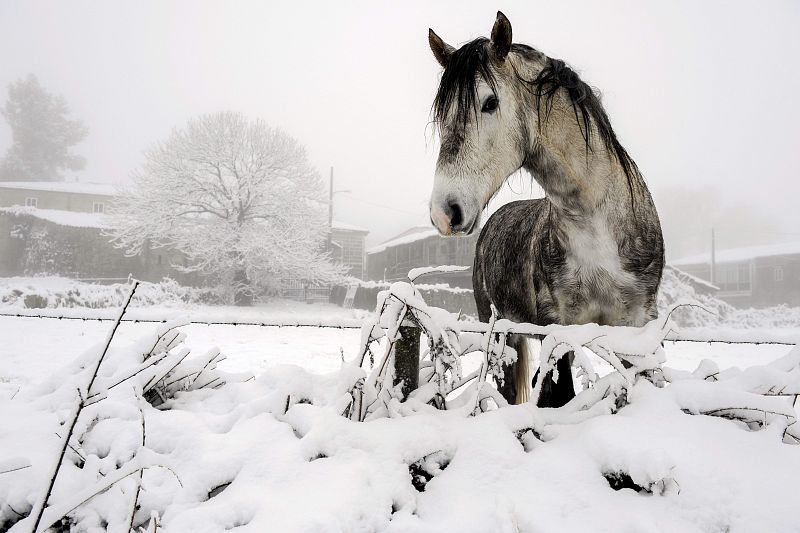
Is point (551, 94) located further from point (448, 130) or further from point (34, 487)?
point (34, 487)

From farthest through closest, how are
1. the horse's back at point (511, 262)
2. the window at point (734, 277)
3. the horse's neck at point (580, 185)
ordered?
the window at point (734, 277)
the horse's back at point (511, 262)
the horse's neck at point (580, 185)

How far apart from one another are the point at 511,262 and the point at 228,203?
21.7 metres

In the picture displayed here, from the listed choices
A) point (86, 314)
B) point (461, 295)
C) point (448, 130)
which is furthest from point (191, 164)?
point (448, 130)

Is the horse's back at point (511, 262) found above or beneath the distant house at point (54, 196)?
beneath

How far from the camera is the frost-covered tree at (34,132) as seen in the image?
39.8m

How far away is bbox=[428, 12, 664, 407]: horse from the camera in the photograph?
1.72 meters

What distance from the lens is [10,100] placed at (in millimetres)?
39812

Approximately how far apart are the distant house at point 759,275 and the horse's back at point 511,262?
134 ft

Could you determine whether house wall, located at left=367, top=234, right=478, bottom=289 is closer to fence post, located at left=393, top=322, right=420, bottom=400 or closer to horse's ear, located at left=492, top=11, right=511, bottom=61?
horse's ear, located at left=492, top=11, right=511, bottom=61

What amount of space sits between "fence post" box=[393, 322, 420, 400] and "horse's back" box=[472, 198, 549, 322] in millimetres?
871

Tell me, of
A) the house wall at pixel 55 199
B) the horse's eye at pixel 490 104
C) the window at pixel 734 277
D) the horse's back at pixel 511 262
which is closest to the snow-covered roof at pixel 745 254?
the window at pixel 734 277

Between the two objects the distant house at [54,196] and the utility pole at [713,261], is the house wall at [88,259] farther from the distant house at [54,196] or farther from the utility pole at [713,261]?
the utility pole at [713,261]

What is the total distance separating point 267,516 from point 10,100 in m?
55.8

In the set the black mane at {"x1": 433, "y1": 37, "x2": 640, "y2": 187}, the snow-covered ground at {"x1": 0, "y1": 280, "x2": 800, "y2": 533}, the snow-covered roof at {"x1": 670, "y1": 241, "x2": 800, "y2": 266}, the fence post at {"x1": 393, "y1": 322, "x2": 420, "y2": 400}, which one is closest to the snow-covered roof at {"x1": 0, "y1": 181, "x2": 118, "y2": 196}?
the black mane at {"x1": 433, "y1": 37, "x2": 640, "y2": 187}
